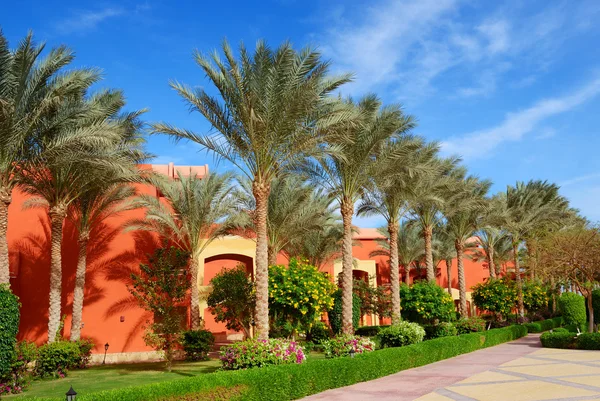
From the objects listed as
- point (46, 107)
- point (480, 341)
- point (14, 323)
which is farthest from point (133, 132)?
point (480, 341)

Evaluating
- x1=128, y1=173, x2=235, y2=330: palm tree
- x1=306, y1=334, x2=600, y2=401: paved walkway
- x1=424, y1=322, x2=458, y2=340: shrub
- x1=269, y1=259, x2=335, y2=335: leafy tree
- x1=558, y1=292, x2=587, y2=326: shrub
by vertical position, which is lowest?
x1=306, y1=334, x2=600, y2=401: paved walkway

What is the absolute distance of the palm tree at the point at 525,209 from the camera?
1241 inches

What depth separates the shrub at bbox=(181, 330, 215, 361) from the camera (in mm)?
19391

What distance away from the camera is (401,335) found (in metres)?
18.3

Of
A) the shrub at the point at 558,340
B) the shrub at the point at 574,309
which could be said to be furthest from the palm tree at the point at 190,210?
the shrub at the point at 574,309

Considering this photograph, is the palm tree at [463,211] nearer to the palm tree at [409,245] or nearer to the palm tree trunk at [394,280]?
the palm tree trunk at [394,280]

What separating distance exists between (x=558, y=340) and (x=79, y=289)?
18665 mm

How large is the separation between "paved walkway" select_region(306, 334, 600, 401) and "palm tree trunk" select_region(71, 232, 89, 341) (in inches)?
421

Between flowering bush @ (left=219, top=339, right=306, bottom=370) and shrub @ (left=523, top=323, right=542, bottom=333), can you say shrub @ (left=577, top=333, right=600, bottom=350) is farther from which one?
flowering bush @ (left=219, top=339, right=306, bottom=370)

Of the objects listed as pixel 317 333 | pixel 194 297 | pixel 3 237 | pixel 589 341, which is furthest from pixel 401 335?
pixel 3 237

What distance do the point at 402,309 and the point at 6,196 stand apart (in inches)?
649

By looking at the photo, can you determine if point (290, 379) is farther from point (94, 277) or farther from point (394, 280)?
point (94, 277)

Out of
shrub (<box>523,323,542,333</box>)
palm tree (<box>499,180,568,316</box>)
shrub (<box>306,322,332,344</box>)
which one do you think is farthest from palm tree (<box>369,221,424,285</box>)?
shrub (<box>306,322,332,344</box>)

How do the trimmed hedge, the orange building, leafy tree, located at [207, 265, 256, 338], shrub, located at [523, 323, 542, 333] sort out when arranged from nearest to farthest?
the trimmed hedge → the orange building → leafy tree, located at [207, 265, 256, 338] → shrub, located at [523, 323, 542, 333]
